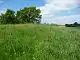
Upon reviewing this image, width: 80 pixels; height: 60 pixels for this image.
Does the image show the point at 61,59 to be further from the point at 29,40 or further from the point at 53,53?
the point at 29,40

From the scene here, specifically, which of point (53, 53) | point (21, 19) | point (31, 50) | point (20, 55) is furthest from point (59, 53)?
point (21, 19)

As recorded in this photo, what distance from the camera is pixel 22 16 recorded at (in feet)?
297

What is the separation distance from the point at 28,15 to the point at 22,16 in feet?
9.28

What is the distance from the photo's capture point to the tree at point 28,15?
90.1 metres

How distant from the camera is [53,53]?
16.6 metres

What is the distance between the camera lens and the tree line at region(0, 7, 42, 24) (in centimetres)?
8806

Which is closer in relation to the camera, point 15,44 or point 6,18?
point 15,44

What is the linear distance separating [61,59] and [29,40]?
496 centimetres

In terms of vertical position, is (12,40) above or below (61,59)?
above

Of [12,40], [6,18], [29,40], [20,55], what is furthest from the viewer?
[6,18]

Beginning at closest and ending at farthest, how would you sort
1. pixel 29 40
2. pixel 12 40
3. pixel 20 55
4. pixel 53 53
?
pixel 20 55, pixel 53 53, pixel 12 40, pixel 29 40

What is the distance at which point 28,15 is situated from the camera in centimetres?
9125

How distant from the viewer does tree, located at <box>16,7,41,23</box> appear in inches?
3547

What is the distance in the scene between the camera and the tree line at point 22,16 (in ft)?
289
